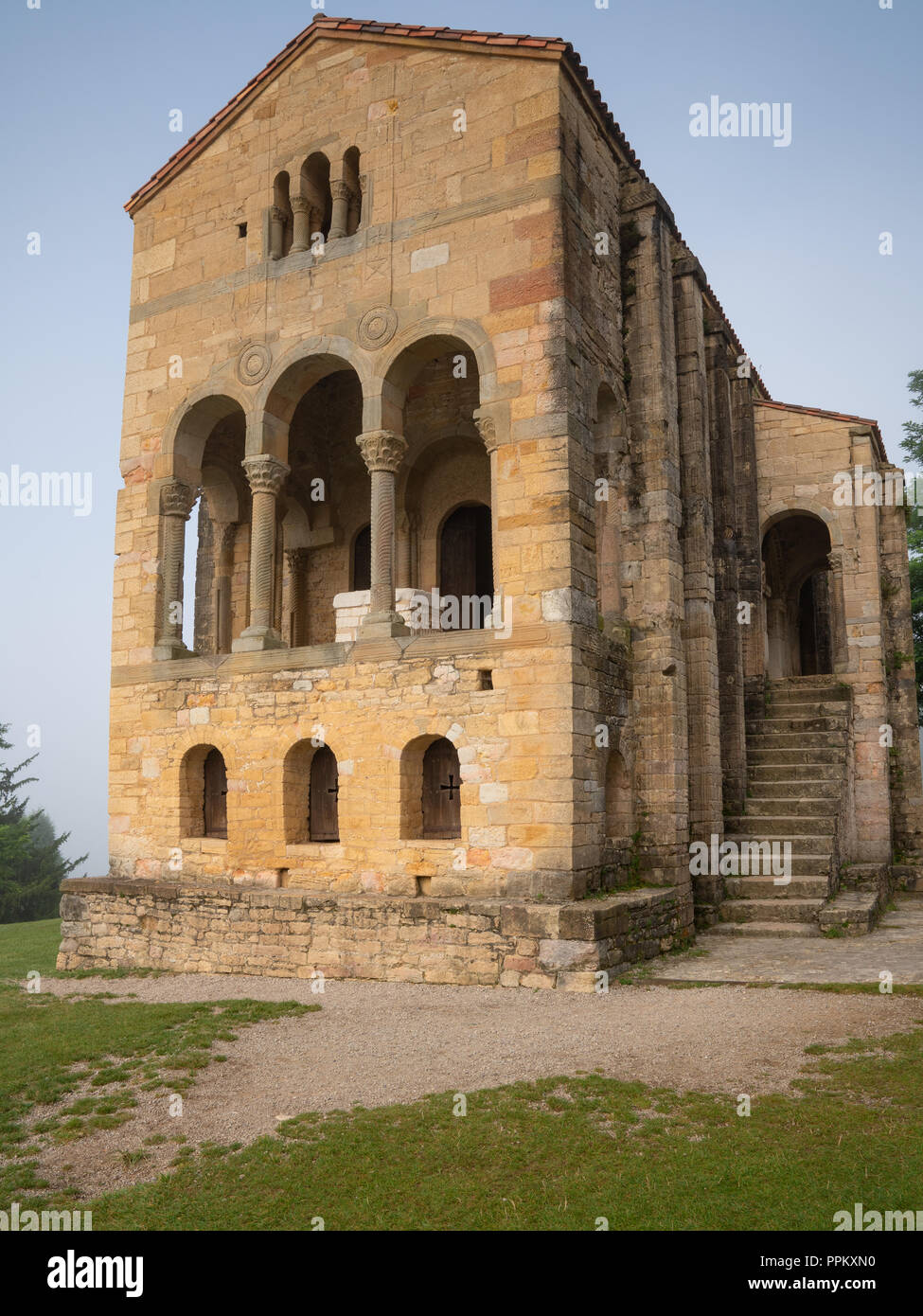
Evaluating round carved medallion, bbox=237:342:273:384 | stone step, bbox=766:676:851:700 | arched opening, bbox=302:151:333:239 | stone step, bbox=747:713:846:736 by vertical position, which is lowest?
stone step, bbox=747:713:846:736

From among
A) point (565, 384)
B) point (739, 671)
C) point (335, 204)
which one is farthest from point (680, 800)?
point (335, 204)

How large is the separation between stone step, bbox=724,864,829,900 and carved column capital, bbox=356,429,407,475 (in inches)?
280

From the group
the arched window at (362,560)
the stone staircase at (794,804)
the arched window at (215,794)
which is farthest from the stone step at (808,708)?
the arched window at (215,794)

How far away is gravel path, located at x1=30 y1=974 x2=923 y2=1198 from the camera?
6.23m

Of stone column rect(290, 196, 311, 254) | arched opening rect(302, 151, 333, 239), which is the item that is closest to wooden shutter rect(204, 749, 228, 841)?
stone column rect(290, 196, 311, 254)

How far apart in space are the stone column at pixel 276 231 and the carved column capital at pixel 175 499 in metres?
3.39

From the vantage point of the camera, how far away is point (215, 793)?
1404 cm

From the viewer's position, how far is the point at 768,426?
1919 centimetres

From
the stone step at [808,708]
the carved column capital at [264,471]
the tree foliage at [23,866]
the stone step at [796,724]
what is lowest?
the tree foliage at [23,866]

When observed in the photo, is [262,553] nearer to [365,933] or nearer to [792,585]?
[365,933]

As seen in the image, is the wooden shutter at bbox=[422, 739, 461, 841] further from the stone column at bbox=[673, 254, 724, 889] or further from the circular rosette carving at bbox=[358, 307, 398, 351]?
the circular rosette carving at bbox=[358, 307, 398, 351]

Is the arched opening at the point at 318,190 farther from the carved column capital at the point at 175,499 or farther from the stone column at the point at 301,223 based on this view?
the carved column capital at the point at 175,499

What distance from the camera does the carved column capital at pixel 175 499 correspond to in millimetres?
14289
